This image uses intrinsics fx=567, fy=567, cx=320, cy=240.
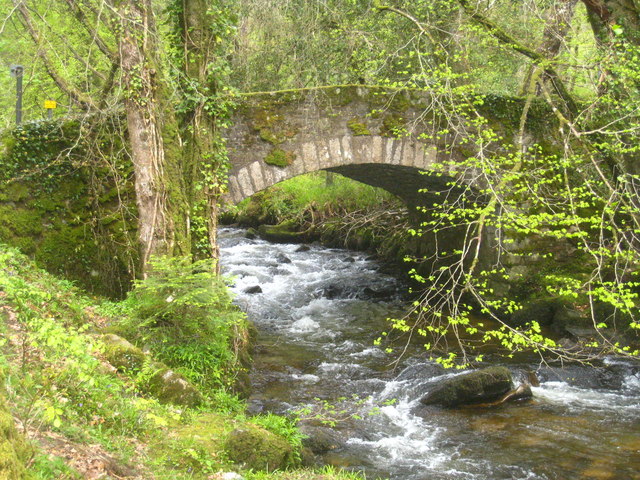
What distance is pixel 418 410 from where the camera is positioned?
665 centimetres

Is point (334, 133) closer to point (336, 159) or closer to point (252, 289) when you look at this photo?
point (336, 159)

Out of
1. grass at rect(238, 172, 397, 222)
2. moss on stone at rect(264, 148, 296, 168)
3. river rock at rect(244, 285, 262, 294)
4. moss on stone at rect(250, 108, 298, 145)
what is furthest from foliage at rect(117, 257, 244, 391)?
grass at rect(238, 172, 397, 222)

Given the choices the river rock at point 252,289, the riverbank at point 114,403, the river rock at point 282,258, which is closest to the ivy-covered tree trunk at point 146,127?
the riverbank at point 114,403

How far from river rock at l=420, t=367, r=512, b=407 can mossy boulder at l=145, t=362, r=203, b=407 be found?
302 cm

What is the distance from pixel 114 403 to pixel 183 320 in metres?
1.85

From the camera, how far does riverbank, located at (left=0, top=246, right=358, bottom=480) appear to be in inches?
112

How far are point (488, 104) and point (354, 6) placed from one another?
324cm

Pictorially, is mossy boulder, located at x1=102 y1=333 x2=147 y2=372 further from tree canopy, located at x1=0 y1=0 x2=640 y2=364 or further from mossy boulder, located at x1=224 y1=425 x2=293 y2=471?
tree canopy, located at x1=0 y1=0 x2=640 y2=364

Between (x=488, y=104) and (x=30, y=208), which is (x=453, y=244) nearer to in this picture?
(x=488, y=104)

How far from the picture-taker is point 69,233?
739cm

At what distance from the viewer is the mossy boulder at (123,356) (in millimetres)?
4891

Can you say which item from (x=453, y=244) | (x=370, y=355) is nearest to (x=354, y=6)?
(x=453, y=244)

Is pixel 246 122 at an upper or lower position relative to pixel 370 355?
upper

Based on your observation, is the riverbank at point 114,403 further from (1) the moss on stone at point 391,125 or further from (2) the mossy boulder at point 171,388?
(1) the moss on stone at point 391,125
